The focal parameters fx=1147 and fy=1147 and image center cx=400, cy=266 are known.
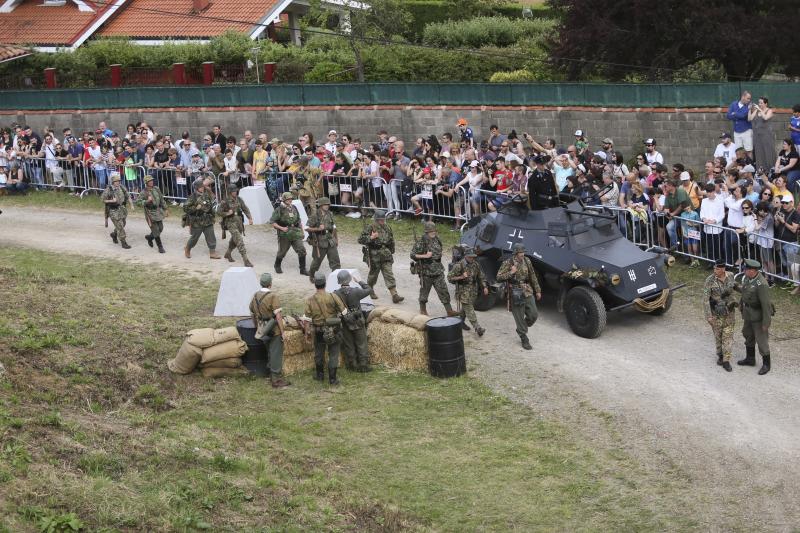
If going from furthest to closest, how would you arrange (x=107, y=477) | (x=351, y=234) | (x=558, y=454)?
(x=351, y=234)
(x=558, y=454)
(x=107, y=477)

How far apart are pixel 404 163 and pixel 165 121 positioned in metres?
11.8

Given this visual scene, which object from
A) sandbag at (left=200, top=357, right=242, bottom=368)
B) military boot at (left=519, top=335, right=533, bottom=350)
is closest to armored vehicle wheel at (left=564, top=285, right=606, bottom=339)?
military boot at (left=519, top=335, right=533, bottom=350)

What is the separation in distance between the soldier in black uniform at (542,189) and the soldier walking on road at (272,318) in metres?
5.93

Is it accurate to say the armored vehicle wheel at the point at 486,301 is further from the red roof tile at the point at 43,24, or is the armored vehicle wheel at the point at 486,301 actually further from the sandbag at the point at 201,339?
the red roof tile at the point at 43,24

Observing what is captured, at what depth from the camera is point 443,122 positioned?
2998cm

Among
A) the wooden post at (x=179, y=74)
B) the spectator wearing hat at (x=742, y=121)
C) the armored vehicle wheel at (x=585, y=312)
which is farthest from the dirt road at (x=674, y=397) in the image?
the wooden post at (x=179, y=74)

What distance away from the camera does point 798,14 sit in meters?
29.8

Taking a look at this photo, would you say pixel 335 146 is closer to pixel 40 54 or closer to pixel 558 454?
pixel 558 454

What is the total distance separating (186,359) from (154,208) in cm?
788

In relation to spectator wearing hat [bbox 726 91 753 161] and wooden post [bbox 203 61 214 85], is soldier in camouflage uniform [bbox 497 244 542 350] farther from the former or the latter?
wooden post [bbox 203 61 214 85]

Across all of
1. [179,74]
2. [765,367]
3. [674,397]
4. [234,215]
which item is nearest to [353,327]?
[674,397]

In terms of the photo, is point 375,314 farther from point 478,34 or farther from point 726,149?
point 478,34

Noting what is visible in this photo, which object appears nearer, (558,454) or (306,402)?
(558,454)

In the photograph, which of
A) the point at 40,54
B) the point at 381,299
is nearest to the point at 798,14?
the point at 381,299
